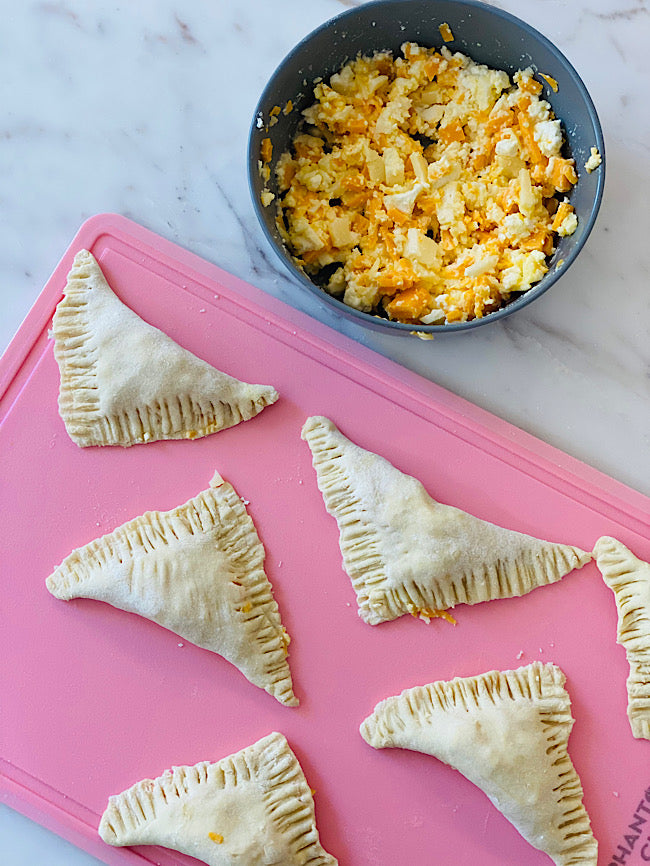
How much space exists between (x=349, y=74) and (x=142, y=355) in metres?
0.55

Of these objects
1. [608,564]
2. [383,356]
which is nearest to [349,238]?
[383,356]

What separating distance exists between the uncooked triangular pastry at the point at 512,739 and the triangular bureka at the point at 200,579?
19cm

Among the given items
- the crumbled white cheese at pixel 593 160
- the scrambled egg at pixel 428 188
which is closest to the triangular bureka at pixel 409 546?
the scrambled egg at pixel 428 188

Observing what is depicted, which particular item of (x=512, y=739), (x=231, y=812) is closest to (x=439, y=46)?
(x=512, y=739)

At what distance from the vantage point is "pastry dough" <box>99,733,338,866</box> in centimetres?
124

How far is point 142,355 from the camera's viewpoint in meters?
1.27

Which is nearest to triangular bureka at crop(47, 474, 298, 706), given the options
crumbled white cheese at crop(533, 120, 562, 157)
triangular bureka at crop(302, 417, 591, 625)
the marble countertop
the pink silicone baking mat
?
the pink silicone baking mat

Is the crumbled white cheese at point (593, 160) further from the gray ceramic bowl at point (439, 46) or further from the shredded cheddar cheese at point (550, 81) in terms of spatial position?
the shredded cheddar cheese at point (550, 81)

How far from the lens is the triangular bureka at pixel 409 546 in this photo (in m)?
1.26

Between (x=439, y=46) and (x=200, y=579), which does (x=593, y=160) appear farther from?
(x=200, y=579)

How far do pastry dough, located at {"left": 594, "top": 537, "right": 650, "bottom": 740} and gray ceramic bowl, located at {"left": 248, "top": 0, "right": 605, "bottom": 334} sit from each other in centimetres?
44

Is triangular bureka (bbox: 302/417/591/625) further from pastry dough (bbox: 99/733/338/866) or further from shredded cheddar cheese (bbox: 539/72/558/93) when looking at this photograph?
shredded cheddar cheese (bbox: 539/72/558/93)

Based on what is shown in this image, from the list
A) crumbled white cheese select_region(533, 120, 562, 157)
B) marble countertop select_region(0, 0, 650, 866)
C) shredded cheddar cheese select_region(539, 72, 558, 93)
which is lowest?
marble countertop select_region(0, 0, 650, 866)

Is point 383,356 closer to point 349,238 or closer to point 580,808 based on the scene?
point 349,238
